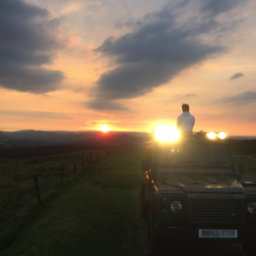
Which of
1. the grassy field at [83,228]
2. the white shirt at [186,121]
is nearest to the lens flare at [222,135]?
the white shirt at [186,121]

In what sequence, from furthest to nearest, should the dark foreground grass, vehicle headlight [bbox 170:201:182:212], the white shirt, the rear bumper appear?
the white shirt
the dark foreground grass
vehicle headlight [bbox 170:201:182:212]
the rear bumper

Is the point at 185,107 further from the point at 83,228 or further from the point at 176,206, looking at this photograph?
the point at 83,228

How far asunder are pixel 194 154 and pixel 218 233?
203cm

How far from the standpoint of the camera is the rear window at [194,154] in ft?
19.5

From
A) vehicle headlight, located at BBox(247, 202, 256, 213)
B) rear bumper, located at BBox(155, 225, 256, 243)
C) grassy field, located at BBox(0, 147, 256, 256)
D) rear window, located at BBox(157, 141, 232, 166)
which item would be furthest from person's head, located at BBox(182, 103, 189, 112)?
rear bumper, located at BBox(155, 225, 256, 243)

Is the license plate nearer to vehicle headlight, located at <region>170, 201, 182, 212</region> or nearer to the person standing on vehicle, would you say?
vehicle headlight, located at <region>170, 201, 182, 212</region>

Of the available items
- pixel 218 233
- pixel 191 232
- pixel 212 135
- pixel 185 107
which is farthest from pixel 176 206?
pixel 185 107

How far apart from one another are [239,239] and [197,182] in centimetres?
117

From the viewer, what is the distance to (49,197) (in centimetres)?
1200

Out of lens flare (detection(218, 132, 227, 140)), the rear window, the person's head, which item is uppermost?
the person's head

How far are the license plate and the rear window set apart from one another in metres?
1.76

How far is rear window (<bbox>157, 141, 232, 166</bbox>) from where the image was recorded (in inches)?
235

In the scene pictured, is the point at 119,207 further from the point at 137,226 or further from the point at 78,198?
the point at 137,226

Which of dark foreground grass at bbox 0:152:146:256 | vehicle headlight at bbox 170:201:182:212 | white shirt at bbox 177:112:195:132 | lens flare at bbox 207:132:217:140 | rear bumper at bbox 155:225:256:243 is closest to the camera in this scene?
rear bumper at bbox 155:225:256:243
